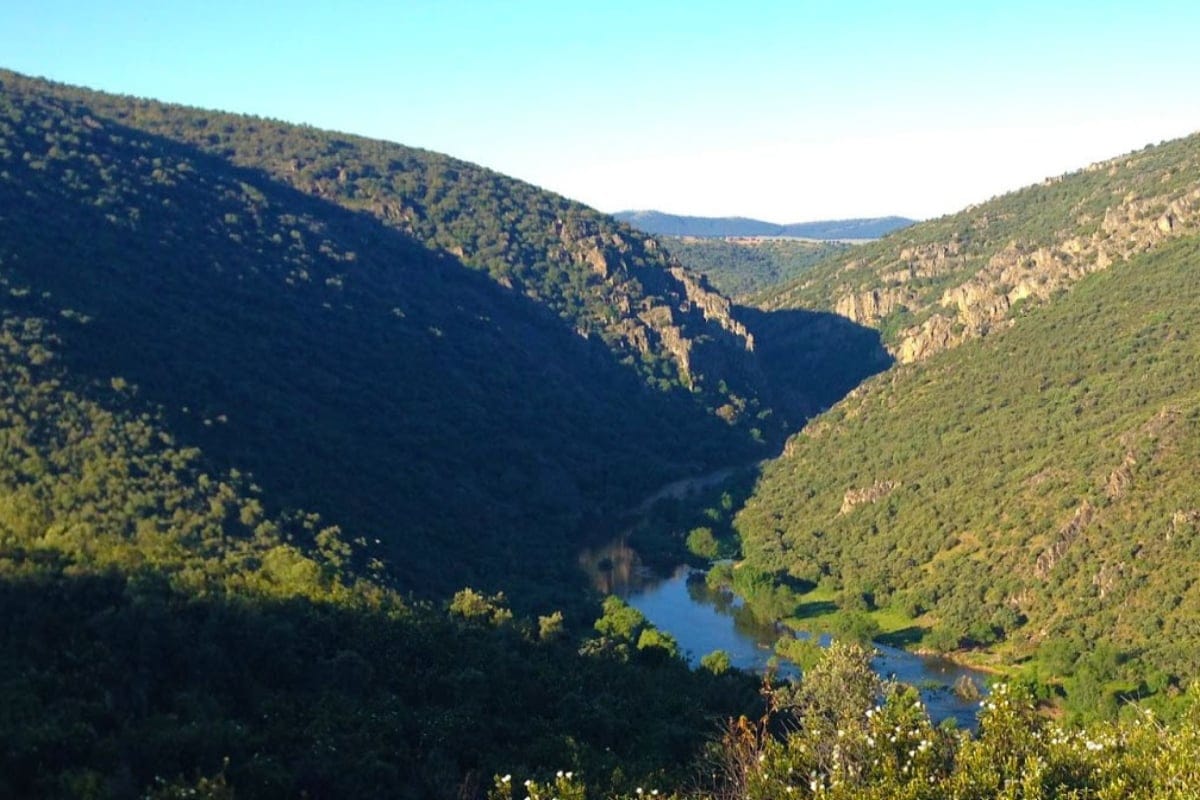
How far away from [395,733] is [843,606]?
54737 mm

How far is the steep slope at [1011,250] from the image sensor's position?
11606 cm

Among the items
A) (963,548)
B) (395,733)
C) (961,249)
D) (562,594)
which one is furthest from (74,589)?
(961,249)

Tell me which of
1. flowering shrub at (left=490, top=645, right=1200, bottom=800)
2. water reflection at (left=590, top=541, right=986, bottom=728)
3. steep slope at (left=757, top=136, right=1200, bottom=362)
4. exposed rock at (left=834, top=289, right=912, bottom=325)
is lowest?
water reflection at (left=590, top=541, right=986, bottom=728)

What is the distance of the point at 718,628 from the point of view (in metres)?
80.8

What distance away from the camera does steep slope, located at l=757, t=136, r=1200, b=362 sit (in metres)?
116

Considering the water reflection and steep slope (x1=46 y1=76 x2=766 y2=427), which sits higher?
steep slope (x1=46 y1=76 x2=766 y2=427)

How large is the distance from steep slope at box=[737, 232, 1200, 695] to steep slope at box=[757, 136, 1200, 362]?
5427 mm

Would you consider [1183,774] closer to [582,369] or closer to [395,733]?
[395,733]

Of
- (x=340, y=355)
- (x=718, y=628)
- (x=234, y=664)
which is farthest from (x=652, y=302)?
(x=234, y=664)

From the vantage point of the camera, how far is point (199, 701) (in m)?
31.6

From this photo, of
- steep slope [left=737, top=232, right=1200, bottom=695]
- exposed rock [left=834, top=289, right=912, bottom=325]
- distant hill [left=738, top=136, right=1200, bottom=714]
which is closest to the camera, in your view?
steep slope [left=737, top=232, right=1200, bottom=695]

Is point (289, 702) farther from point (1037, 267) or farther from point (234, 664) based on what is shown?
point (1037, 267)

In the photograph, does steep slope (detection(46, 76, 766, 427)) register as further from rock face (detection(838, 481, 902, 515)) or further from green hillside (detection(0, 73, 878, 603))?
rock face (detection(838, 481, 902, 515))

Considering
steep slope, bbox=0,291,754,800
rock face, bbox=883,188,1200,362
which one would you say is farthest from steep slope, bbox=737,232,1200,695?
steep slope, bbox=0,291,754,800
